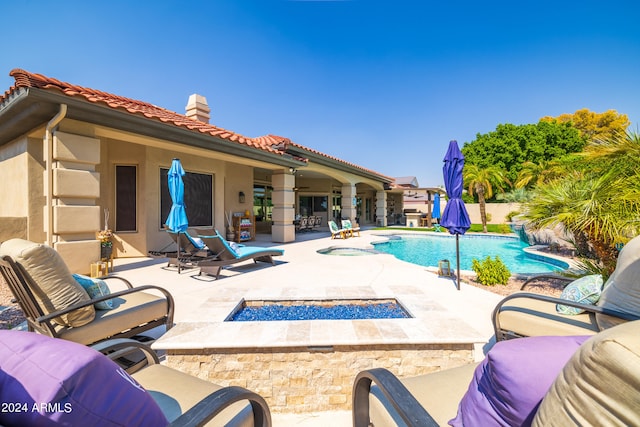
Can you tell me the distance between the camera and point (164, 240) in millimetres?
9266

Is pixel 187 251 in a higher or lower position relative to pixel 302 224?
lower

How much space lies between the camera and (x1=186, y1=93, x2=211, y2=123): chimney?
469 inches

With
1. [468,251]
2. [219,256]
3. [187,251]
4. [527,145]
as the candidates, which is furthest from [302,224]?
[527,145]

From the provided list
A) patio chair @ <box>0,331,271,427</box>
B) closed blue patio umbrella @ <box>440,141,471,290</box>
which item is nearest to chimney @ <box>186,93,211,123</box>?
closed blue patio umbrella @ <box>440,141,471,290</box>

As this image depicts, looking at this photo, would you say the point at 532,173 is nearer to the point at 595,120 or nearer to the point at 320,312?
the point at 595,120

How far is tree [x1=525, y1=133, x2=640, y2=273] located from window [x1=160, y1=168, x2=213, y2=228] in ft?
32.8

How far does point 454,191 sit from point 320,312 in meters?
3.84

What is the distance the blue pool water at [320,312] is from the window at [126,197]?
6650 mm

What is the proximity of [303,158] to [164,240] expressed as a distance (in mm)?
6077

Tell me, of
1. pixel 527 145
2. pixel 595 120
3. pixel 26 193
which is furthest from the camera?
pixel 595 120

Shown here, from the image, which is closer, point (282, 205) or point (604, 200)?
point (604, 200)

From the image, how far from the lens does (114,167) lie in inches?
338

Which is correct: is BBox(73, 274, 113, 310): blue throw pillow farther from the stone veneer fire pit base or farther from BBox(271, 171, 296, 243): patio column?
BBox(271, 171, 296, 243): patio column

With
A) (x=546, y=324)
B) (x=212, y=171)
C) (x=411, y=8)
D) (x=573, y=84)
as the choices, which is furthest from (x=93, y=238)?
(x=573, y=84)
